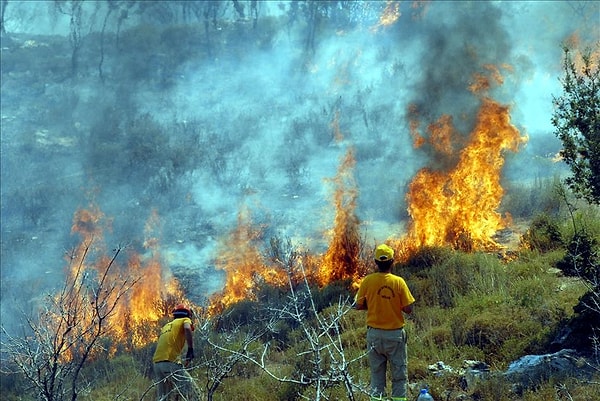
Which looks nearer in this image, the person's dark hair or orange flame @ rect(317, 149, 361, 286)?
the person's dark hair

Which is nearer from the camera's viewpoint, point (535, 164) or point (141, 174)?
point (535, 164)

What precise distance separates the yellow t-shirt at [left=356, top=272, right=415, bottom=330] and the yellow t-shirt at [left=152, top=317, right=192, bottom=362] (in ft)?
8.86

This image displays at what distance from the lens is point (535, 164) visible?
18.0 meters

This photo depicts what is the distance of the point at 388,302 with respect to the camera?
214 inches

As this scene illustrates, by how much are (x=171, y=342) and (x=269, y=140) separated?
54.9 ft

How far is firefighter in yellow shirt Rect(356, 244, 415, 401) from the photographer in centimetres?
542

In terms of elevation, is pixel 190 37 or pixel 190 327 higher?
pixel 190 37

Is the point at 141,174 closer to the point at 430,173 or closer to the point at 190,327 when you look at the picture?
the point at 430,173

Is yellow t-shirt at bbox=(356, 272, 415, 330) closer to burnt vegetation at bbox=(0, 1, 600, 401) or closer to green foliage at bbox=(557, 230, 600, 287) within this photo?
burnt vegetation at bbox=(0, 1, 600, 401)

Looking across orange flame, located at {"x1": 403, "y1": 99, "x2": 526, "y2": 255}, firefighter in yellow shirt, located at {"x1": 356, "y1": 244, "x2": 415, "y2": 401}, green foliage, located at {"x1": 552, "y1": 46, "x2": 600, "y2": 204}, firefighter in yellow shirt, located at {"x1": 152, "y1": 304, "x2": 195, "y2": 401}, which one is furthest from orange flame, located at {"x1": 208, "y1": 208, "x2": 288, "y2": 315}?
green foliage, located at {"x1": 552, "y1": 46, "x2": 600, "y2": 204}

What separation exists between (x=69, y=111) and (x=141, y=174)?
749 centimetres

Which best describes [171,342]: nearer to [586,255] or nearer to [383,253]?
[383,253]

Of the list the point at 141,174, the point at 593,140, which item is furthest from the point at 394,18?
the point at 593,140

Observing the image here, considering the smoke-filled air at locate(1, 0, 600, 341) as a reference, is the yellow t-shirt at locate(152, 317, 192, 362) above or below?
below
